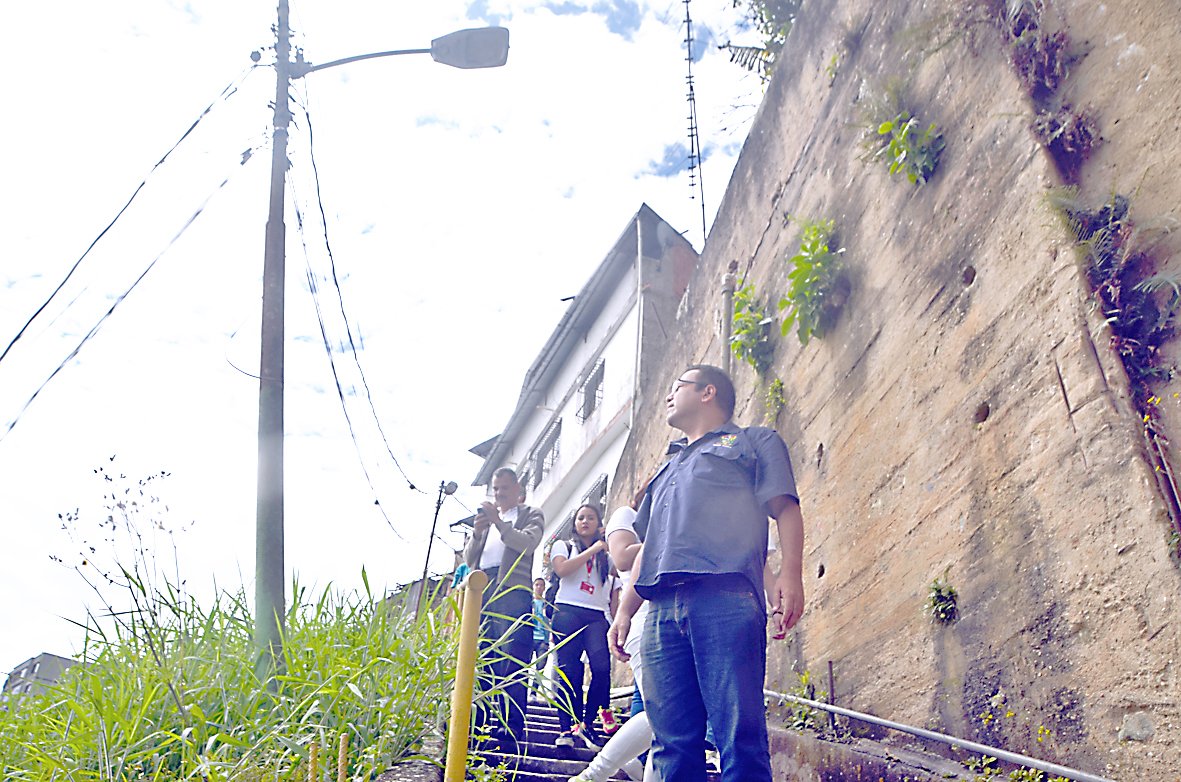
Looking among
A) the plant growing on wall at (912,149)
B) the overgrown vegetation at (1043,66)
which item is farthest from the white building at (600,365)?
the overgrown vegetation at (1043,66)

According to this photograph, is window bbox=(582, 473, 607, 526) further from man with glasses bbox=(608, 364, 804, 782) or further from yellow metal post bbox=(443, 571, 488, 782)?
yellow metal post bbox=(443, 571, 488, 782)

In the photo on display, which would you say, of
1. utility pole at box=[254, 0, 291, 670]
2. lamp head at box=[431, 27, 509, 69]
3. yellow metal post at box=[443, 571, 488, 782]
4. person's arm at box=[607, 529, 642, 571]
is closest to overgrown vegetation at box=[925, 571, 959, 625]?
person's arm at box=[607, 529, 642, 571]

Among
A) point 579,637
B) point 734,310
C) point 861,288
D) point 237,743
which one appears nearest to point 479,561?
point 579,637

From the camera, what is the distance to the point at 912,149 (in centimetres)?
378

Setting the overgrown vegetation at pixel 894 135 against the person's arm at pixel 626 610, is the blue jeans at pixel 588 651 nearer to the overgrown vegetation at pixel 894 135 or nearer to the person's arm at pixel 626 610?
the person's arm at pixel 626 610

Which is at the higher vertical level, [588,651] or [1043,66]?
[1043,66]

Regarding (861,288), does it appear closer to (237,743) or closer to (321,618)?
(321,618)

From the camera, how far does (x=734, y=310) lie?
20.5 ft

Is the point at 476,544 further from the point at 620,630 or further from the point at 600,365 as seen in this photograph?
the point at 600,365

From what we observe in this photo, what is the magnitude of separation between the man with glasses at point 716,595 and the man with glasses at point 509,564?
3.68 ft

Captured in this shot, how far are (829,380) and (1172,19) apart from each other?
2.29 metres

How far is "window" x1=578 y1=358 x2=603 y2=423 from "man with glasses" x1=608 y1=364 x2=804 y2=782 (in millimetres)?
11198

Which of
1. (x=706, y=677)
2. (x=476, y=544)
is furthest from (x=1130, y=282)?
(x=476, y=544)

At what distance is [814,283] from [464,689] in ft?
12.5
